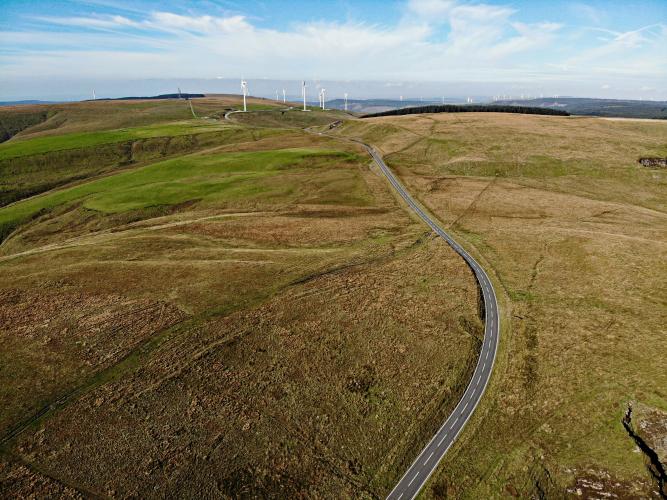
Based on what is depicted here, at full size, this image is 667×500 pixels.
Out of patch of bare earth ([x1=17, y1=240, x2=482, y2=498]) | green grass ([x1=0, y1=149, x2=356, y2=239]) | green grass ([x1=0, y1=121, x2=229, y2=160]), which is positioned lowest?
patch of bare earth ([x1=17, y1=240, x2=482, y2=498])

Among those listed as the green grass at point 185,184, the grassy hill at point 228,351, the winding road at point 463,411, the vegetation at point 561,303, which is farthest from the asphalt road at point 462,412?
the green grass at point 185,184

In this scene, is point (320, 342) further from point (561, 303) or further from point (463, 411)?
point (561, 303)

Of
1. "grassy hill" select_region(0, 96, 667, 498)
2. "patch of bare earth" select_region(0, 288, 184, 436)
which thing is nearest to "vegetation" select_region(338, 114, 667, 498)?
"grassy hill" select_region(0, 96, 667, 498)

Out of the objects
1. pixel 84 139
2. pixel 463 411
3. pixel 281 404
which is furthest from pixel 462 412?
pixel 84 139

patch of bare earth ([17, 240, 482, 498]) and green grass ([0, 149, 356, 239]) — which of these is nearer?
patch of bare earth ([17, 240, 482, 498])

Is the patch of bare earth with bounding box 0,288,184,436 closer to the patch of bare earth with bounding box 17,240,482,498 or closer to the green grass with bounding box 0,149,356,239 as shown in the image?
the patch of bare earth with bounding box 17,240,482,498

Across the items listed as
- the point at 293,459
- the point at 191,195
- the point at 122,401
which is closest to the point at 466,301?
the point at 293,459
